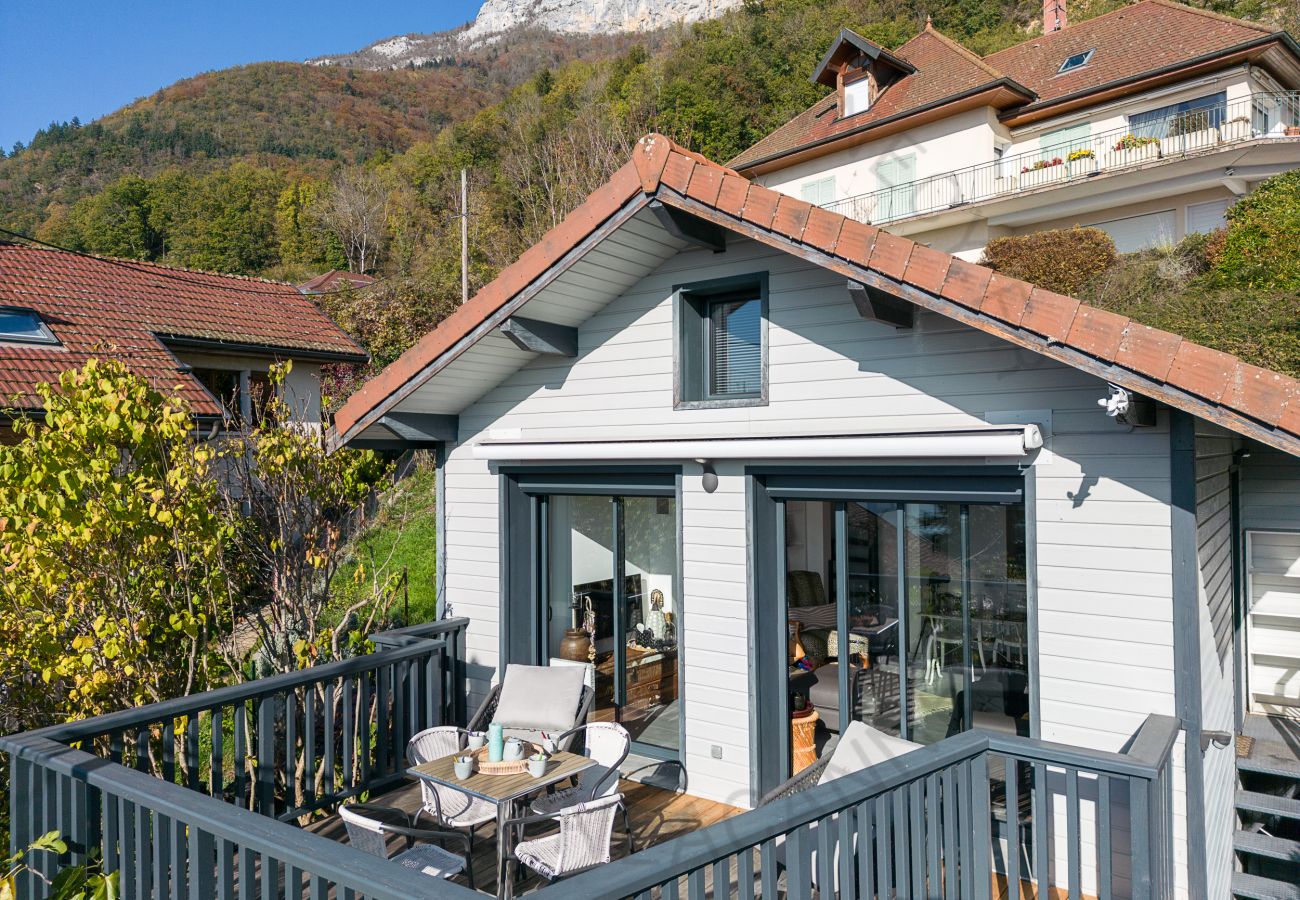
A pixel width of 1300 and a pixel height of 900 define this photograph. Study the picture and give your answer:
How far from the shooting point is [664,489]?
6297 millimetres

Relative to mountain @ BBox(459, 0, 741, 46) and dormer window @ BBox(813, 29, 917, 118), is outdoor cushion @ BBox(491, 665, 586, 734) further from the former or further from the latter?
mountain @ BBox(459, 0, 741, 46)

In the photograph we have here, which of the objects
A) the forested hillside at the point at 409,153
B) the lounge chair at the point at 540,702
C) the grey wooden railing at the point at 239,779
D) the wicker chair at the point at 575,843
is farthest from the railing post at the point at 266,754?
the forested hillside at the point at 409,153

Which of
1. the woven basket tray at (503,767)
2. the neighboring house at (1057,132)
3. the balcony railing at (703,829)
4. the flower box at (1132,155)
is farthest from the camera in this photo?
the flower box at (1132,155)

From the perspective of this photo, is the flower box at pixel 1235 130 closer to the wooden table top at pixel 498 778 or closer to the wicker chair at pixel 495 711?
the wicker chair at pixel 495 711

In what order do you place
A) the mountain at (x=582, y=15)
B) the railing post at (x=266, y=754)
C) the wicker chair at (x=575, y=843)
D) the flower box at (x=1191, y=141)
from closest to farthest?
the wicker chair at (x=575, y=843) < the railing post at (x=266, y=754) < the flower box at (x=1191, y=141) < the mountain at (x=582, y=15)

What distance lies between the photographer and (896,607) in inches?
205

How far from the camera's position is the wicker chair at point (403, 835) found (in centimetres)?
371

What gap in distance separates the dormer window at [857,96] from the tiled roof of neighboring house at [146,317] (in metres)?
15.8

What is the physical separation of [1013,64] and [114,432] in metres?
27.0

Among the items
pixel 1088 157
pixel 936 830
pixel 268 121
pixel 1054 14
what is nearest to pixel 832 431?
pixel 936 830

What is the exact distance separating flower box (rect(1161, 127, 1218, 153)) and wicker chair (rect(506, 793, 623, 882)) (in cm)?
2108

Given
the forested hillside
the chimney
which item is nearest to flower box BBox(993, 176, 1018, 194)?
the chimney

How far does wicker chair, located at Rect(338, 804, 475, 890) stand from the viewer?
12.2 feet

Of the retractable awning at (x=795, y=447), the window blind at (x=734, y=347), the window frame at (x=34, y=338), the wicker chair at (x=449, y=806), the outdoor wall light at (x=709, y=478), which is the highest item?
the window frame at (x=34, y=338)
